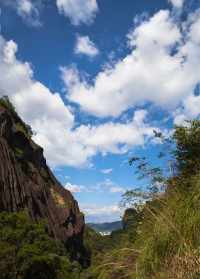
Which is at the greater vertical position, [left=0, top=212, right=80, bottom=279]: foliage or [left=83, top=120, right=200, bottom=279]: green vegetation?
[left=0, top=212, right=80, bottom=279]: foliage

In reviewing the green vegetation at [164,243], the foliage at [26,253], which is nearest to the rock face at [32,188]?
the foliage at [26,253]

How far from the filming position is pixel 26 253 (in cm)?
4959

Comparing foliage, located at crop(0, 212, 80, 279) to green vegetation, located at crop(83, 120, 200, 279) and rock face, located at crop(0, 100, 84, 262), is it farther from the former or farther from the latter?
green vegetation, located at crop(83, 120, 200, 279)

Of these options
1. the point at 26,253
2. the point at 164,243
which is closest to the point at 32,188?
the point at 26,253

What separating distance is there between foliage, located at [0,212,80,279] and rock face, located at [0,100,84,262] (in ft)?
48.1

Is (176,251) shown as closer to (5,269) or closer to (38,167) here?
(5,269)

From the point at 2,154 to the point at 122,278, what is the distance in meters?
71.7

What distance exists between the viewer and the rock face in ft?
249

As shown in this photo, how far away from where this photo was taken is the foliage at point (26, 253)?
48.5 m

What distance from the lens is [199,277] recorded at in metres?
4.84

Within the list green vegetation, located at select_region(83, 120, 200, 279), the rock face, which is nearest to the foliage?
the rock face

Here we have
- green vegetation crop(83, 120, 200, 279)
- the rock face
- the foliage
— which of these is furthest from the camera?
the rock face

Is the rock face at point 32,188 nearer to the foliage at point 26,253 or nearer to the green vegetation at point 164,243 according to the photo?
the foliage at point 26,253

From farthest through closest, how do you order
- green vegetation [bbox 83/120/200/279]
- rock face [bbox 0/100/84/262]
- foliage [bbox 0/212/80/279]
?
1. rock face [bbox 0/100/84/262]
2. foliage [bbox 0/212/80/279]
3. green vegetation [bbox 83/120/200/279]
